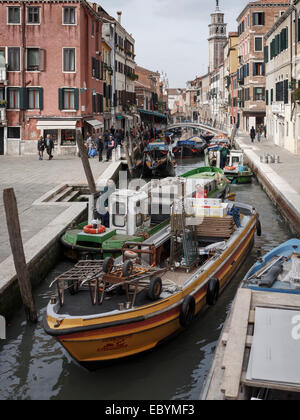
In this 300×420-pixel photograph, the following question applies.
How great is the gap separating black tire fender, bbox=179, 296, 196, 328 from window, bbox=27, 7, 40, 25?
24.1 meters

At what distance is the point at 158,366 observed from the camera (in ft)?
26.1

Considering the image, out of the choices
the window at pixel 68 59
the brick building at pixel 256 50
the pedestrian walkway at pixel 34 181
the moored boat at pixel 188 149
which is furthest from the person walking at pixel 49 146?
the brick building at pixel 256 50

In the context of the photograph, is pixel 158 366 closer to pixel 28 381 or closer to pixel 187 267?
pixel 28 381

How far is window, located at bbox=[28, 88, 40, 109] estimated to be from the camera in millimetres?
29641

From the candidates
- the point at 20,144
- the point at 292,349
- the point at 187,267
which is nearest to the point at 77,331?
the point at 292,349

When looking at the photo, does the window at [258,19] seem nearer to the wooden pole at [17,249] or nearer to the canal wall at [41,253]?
the canal wall at [41,253]

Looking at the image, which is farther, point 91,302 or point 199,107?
point 199,107

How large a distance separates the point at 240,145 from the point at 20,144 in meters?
15.6

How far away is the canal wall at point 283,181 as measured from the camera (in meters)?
15.8

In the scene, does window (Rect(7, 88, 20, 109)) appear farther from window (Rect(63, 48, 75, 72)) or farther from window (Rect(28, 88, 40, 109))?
window (Rect(63, 48, 75, 72))

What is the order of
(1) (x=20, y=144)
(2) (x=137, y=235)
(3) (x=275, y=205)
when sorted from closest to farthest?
(2) (x=137, y=235), (3) (x=275, y=205), (1) (x=20, y=144)

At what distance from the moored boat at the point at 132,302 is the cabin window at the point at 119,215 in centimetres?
225

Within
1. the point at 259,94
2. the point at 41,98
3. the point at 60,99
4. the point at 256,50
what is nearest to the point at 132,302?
the point at 60,99

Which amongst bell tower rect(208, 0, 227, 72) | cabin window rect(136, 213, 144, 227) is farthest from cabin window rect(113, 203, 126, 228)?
bell tower rect(208, 0, 227, 72)
